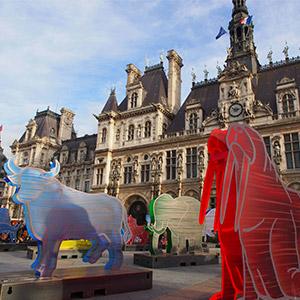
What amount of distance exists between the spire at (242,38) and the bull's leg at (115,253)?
29.8 meters

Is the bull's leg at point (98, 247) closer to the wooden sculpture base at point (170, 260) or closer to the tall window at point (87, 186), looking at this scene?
the wooden sculpture base at point (170, 260)

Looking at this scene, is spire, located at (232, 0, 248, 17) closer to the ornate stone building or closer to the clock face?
the ornate stone building

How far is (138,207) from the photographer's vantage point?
32.9 metres

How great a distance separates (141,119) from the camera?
35.2 m

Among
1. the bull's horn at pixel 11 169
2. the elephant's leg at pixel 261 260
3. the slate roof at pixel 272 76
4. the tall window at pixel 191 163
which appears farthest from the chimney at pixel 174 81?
the elephant's leg at pixel 261 260

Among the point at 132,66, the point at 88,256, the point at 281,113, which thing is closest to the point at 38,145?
the point at 132,66

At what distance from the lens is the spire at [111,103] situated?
125 feet

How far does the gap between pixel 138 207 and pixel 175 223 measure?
18330mm

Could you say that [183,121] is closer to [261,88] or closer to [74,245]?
[261,88]

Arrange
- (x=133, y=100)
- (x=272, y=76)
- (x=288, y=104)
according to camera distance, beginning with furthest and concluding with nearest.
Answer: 1. (x=133, y=100)
2. (x=272, y=76)
3. (x=288, y=104)

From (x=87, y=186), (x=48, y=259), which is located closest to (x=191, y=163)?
(x=87, y=186)

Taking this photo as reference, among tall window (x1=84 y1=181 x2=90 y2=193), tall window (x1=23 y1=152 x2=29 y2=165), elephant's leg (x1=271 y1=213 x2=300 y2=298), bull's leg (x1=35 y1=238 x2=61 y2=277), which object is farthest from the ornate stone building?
bull's leg (x1=35 y1=238 x2=61 y2=277)

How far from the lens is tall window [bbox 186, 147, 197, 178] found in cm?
2975

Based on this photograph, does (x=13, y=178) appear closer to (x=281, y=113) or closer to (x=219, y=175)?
(x=219, y=175)
